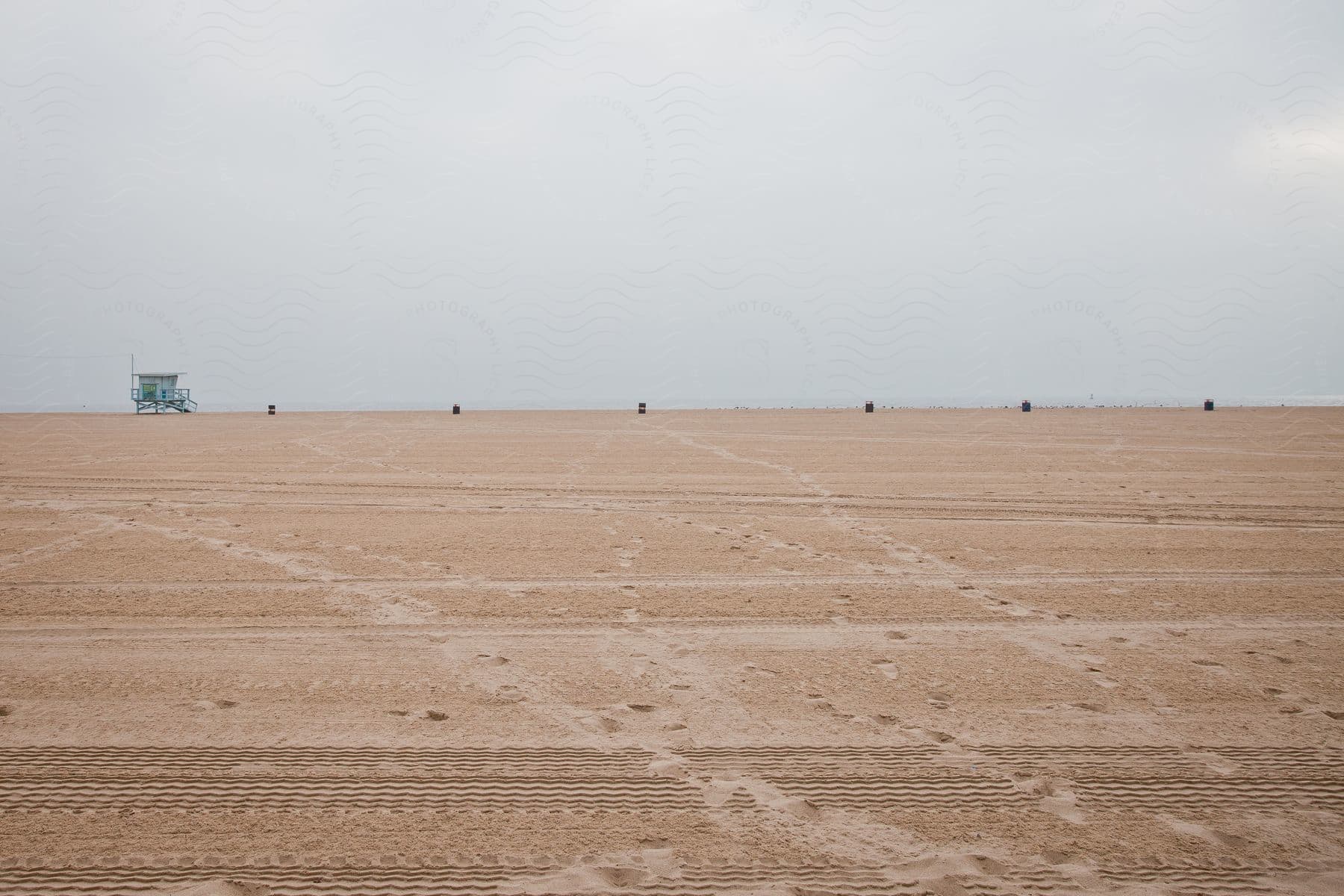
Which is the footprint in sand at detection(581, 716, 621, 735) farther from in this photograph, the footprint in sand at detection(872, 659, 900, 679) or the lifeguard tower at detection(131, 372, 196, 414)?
the lifeguard tower at detection(131, 372, 196, 414)

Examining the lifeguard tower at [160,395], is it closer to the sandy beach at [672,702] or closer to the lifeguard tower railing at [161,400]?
the lifeguard tower railing at [161,400]

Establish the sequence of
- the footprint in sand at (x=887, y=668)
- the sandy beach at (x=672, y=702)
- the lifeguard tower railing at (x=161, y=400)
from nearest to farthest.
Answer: the sandy beach at (x=672, y=702) < the footprint in sand at (x=887, y=668) < the lifeguard tower railing at (x=161, y=400)

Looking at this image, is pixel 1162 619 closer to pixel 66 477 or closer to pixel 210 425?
pixel 66 477

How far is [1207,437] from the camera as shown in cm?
2422

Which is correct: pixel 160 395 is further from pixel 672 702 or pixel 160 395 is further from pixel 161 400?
pixel 672 702

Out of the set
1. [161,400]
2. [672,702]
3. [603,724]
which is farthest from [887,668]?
[161,400]

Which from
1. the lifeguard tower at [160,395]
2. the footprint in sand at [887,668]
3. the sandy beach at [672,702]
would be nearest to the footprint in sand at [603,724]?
the sandy beach at [672,702]

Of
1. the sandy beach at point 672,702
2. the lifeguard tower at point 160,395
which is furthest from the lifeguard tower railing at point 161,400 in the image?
the sandy beach at point 672,702

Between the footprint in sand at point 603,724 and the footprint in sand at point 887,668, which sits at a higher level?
the footprint in sand at point 887,668

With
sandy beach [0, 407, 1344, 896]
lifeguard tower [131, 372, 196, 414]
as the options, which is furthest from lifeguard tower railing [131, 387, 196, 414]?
sandy beach [0, 407, 1344, 896]

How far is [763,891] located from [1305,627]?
18.9 ft

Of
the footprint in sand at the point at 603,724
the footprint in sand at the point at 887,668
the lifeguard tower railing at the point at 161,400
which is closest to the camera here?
the footprint in sand at the point at 603,724

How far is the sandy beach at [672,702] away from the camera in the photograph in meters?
3.11

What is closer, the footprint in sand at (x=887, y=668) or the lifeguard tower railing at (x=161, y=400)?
the footprint in sand at (x=887, y=668)
